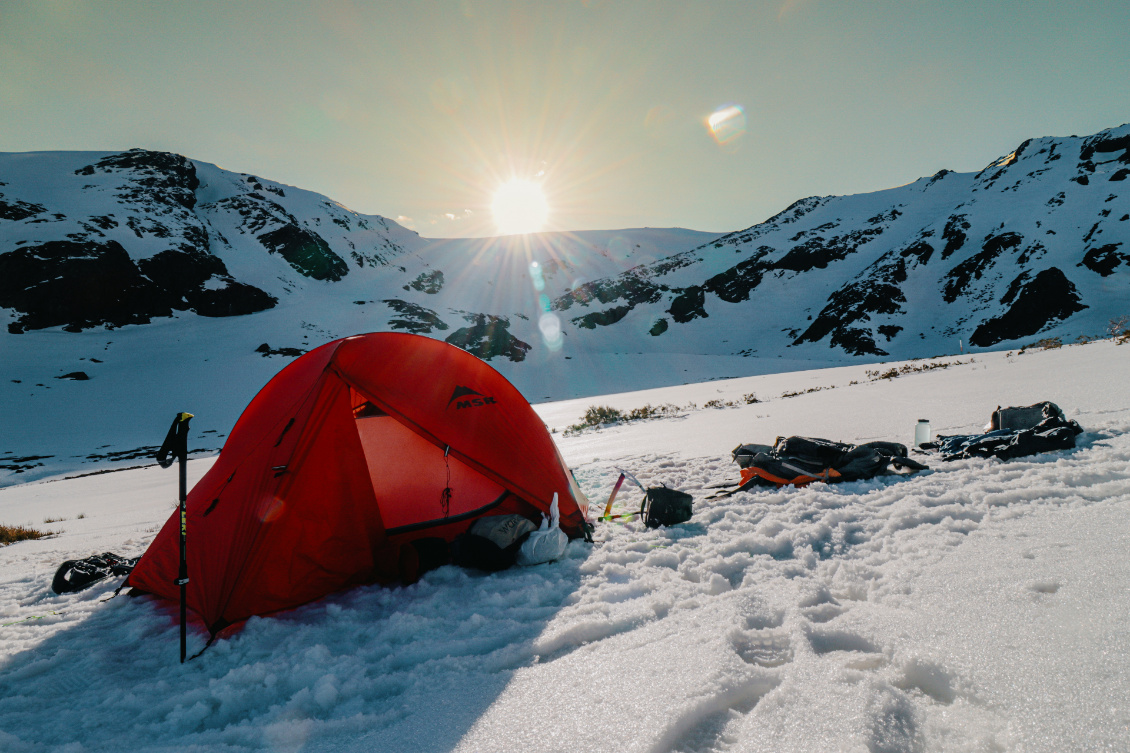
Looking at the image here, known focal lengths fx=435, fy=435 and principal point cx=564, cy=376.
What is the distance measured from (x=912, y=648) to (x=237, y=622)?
379 centimetres

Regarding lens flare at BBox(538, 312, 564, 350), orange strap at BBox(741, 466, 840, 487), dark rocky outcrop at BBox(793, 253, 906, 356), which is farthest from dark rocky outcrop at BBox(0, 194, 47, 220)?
dark rocky outcrop at BBox(793, 253, 906, 356)

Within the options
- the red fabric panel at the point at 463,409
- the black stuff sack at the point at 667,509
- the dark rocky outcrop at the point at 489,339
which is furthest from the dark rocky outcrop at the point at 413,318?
the black stuff sack at the point at 667,509

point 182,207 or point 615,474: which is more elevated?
point 182,207

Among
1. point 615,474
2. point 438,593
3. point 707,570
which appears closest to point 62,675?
point 438,593

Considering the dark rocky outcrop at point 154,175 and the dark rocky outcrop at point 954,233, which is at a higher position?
the dark rocky outcrop at point 154,175

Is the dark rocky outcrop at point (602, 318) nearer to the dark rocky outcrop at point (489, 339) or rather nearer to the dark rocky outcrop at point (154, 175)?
the dark rocky outcrop at point (489, 339)

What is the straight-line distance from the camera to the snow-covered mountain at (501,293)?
30609mm

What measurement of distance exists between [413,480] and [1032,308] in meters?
47.8

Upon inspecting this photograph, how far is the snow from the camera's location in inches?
62.0

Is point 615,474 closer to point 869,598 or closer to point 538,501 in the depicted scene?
point 538,501

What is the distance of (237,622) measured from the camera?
2.86 metres

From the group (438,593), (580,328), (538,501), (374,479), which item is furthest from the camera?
(580,328)

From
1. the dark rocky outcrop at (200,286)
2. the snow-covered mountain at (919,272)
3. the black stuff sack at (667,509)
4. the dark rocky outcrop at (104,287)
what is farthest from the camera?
the dark rocky outcrop at (200,286)

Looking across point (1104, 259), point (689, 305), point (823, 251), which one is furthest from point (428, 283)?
point (1104, 259)
